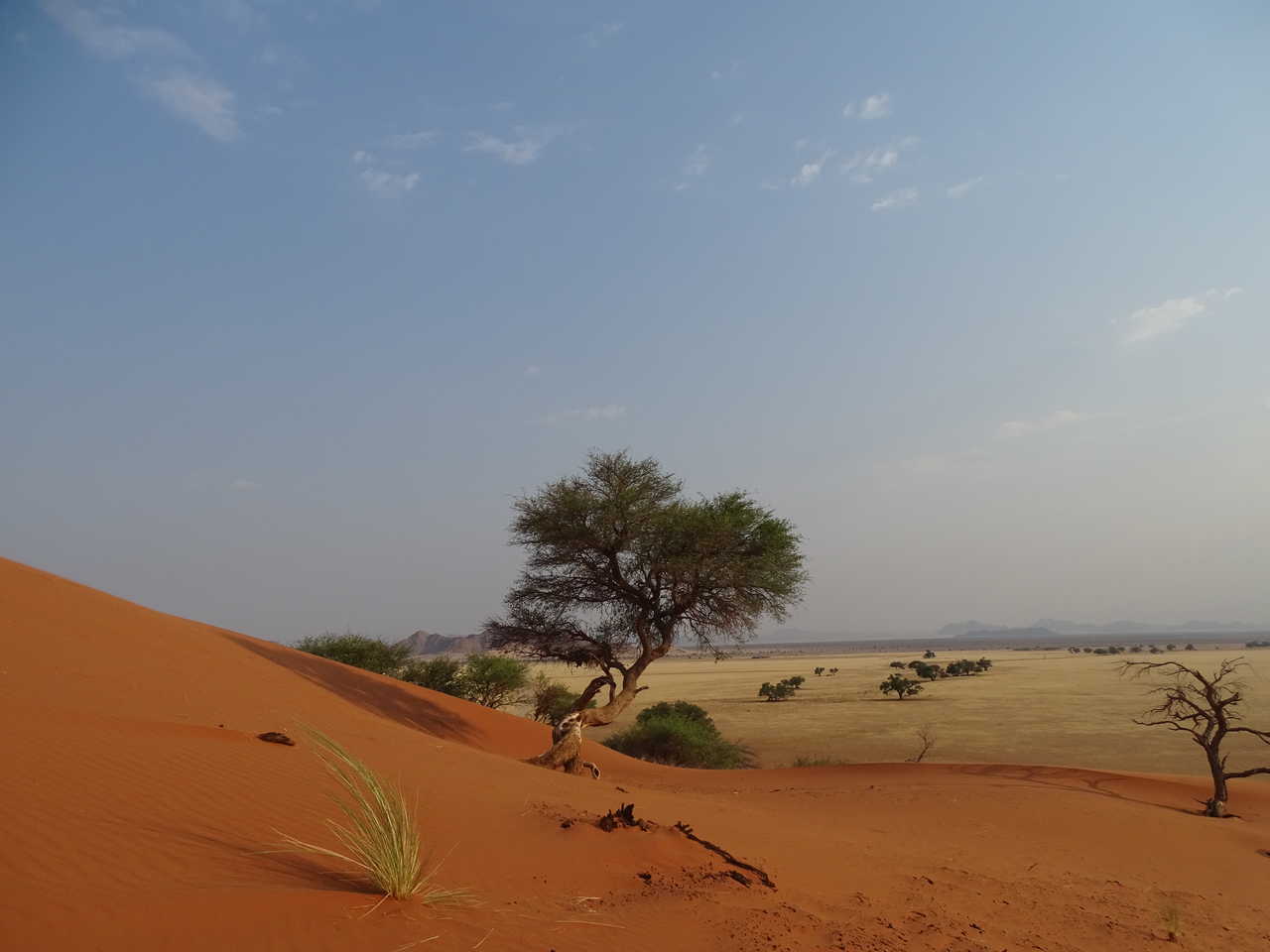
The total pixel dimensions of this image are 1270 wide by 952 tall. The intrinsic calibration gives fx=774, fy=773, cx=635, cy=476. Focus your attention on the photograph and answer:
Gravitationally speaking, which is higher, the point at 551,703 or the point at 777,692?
the point at 551,703

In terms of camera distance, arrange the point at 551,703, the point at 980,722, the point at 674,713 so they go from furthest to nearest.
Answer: the point at 551,703, the point at 980,722, the point at 674,713

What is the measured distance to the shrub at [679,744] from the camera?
2580 centimetres

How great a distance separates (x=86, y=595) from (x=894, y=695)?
137 ft

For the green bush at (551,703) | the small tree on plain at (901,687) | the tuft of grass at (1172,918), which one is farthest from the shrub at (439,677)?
the tuft of grass at (1172,918)

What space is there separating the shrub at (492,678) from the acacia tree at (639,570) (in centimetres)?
1139

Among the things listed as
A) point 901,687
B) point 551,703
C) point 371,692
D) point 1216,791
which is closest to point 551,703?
point 551,703

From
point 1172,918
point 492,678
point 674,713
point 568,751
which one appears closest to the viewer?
point 1172,918

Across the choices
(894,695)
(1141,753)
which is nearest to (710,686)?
(894,695)

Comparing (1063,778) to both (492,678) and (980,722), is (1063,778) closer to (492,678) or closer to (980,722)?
(980,722)

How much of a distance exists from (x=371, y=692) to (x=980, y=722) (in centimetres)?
2515

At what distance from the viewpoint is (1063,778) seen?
1645 centimetres

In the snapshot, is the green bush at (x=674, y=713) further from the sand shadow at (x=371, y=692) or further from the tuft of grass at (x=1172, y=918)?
the tuft of grass at (x=1172, y=918)

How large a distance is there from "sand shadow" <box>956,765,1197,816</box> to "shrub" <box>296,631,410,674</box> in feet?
83.4

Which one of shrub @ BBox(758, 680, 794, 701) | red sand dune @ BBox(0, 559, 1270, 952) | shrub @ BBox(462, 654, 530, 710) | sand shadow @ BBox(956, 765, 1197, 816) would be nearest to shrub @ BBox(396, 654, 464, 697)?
shrub @ BBox(462, 654, 530, 710)
